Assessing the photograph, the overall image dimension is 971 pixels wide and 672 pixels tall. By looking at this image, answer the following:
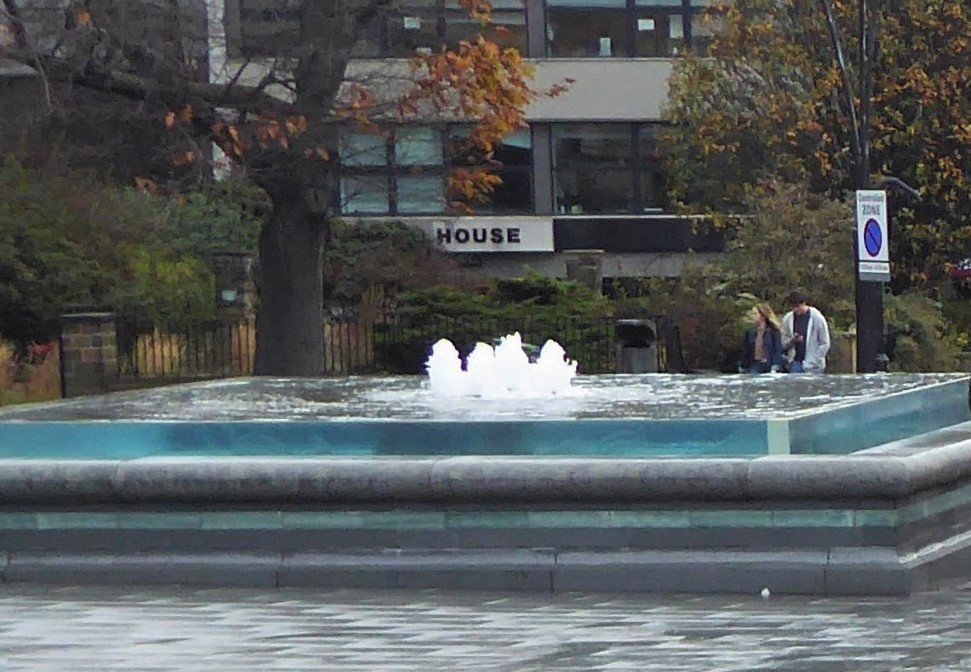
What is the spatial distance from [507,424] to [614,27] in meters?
42.7

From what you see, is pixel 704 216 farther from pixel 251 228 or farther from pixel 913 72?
pixel 251 228

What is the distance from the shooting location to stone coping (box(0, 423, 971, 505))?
988cm

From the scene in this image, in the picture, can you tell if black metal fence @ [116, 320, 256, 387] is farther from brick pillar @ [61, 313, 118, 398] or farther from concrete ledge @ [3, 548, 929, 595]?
concrete ledge @ [3, 548, 929, 595]

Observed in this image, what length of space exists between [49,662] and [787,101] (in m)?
31.3

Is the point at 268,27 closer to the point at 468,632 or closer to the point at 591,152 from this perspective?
the point at 468,632

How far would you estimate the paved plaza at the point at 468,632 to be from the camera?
8336 millimetres

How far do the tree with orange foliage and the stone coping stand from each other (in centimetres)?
1276

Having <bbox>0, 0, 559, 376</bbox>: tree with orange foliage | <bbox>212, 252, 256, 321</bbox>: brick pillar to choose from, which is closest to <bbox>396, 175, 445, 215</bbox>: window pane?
<bbox>212, 252, 256, 321</bbox>: brick pillar

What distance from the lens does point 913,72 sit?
122 ft

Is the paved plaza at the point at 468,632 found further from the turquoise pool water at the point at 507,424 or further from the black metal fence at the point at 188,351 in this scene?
the black metal fence at the point at 188,351

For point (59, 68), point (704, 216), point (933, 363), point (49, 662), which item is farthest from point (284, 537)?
point (704, 216)

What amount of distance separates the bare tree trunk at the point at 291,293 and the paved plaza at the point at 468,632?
16.3m

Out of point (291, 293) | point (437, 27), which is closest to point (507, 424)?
point (291, 293)

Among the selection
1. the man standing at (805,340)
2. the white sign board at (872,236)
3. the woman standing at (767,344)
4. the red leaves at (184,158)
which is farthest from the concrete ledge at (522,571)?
the white sign board at (872,236)
